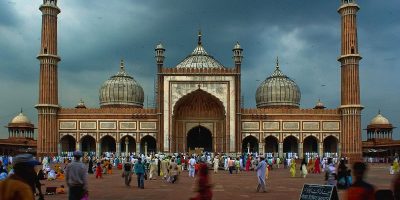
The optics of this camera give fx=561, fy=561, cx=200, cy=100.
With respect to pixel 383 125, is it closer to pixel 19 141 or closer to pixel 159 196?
pixel 19 141

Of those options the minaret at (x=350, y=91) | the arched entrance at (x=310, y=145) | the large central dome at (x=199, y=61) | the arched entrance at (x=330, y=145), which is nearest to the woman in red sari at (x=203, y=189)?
the minaret at (x=350, y=91)

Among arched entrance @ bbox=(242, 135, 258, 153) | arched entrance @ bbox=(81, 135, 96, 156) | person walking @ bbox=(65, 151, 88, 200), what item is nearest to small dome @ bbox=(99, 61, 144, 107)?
arched entrance @ bbox=(81, 135, 96, 156)

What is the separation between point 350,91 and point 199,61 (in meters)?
14.2

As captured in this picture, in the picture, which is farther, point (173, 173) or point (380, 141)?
point (380, 141)

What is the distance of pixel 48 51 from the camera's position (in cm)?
4612

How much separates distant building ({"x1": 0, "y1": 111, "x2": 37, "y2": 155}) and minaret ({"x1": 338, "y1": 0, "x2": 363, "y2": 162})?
30.7 meters

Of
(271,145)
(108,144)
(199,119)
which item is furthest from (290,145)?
(108,144)

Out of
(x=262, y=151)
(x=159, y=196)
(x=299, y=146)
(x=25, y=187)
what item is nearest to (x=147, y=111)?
(x=262, y=151)

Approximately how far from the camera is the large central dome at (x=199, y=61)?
51.8 m

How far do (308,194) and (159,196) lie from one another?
747cm

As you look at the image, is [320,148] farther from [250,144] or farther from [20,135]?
[20,135]

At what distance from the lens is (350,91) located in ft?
152

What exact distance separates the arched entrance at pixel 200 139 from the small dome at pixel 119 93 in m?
7.57

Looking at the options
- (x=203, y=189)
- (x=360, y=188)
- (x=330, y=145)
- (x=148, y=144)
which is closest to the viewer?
(x=360, y=188)
